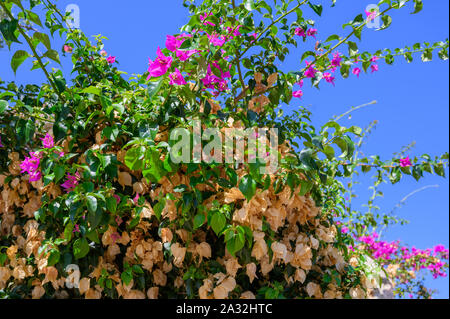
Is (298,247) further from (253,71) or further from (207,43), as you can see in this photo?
(207,43)

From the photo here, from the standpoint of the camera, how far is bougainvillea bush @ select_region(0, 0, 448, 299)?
1.57 m

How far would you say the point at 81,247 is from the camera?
5.70 ft

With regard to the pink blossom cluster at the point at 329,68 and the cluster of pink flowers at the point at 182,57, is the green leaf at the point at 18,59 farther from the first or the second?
the pink blossom cluster at the point at 329,68

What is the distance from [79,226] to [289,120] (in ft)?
3.46

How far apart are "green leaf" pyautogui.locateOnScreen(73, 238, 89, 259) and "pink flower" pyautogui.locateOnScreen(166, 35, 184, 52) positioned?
0.83 m

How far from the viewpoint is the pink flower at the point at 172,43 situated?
1.60 meters

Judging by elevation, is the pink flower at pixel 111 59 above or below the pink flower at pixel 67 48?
above

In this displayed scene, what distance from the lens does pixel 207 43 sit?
152 cm

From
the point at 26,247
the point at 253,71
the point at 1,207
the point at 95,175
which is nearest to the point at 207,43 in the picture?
the point at 253,71

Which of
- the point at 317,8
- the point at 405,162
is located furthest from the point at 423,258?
the point at 317,8

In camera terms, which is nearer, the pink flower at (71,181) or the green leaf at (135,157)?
the green leaf at (135,157)

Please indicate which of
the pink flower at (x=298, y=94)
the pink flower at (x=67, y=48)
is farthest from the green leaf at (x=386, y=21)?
the pink flower at (x=67, y=48)

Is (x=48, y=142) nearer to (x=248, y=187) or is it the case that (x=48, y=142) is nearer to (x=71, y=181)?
(x=71, y=181)

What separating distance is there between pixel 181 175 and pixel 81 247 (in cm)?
50
